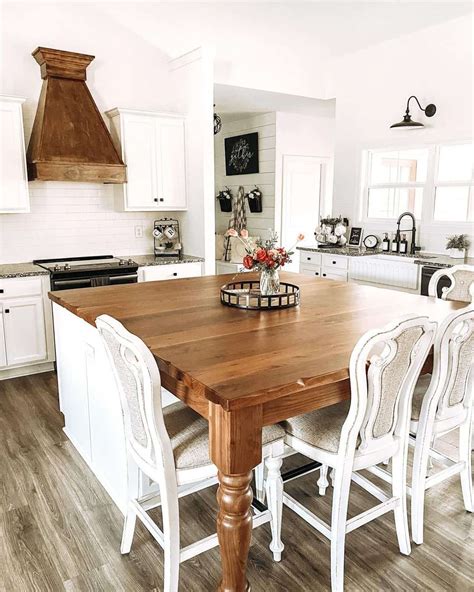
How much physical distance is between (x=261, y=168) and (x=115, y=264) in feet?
12.0

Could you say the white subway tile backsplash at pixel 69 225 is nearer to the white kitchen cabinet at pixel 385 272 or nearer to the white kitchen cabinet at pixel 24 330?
the white kitchen cabinet at pixel 24 330

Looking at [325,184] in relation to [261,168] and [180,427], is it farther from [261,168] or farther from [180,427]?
[180,427]

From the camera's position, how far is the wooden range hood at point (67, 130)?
415cm

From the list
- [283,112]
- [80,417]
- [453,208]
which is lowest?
[80,417]

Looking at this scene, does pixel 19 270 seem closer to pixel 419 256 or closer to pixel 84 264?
pixel 84 264

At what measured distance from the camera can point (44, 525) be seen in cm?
225

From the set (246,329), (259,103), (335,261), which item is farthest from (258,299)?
(259,103)

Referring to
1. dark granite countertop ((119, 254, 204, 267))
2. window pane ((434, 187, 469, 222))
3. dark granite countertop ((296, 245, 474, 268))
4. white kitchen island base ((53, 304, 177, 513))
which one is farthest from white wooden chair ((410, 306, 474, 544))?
window pane ((434, 187, 469, 222))

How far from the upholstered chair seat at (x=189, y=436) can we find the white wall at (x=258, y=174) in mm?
5568

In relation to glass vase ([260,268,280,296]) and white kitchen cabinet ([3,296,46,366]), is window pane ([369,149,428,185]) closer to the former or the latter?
glass vase ([260,268,280,296])

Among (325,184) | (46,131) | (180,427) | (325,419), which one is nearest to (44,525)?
(180,427)

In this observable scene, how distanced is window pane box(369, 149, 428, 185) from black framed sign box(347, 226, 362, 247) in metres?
0.60

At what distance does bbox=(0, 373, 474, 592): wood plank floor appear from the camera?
1.91 meters

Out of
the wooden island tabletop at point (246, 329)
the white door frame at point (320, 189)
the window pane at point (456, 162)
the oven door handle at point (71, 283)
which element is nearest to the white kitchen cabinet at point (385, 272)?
the window pane at point (456, 162)
